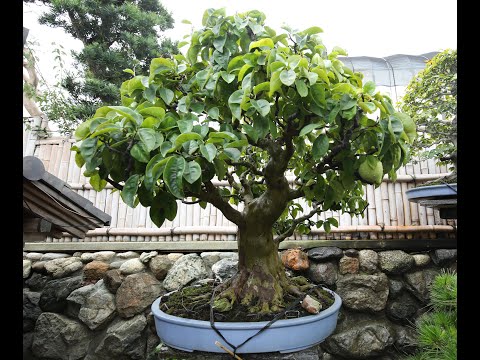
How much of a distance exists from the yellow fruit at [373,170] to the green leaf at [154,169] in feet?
1.61

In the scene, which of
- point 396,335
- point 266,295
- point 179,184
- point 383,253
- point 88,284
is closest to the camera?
point 179,184

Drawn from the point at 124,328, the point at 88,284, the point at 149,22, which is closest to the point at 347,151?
the point at 124,328

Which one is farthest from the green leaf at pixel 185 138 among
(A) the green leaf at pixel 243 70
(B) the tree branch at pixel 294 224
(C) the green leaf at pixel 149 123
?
(B) the tree branch at pixel 294 224

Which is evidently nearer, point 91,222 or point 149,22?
point 91,222

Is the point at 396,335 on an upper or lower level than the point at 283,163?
lower

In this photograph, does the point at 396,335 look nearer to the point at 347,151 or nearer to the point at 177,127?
the point at 347,151

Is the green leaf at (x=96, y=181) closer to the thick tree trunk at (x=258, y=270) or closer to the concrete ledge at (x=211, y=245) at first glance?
the thick tree trunk at (x=258, y=270)

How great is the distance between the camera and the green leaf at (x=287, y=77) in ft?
2.44

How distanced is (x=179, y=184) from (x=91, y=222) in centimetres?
106

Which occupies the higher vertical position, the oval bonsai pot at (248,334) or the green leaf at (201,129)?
the green leaf at (201,129)

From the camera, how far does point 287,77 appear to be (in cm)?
76

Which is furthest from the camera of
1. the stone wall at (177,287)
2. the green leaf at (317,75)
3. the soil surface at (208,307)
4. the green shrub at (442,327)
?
the stone wall at (177,287)

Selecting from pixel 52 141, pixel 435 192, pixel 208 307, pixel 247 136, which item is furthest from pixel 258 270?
pixel 52 141

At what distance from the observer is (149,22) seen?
3062 millimetres
